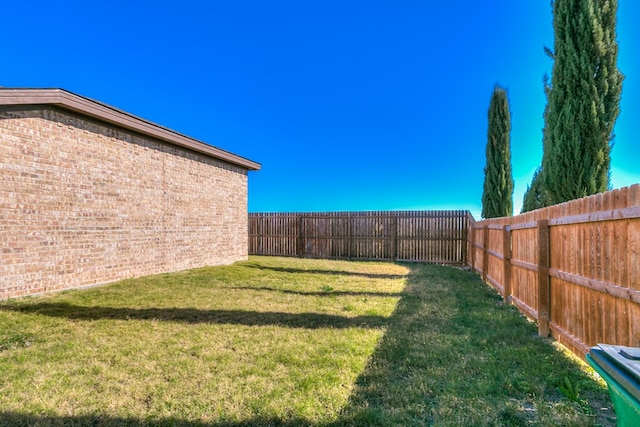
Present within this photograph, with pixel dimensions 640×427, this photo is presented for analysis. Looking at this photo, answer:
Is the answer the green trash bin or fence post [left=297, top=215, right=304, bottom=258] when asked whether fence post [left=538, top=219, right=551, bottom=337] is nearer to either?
the green trash bin

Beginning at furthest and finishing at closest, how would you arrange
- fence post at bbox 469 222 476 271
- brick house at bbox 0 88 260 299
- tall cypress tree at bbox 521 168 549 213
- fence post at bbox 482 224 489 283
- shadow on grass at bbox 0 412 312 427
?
tall cypress tree at bbox 521 168 549 213, fence post at bbox 469 222 476 271, fence post at bbox 482 224 489 283, brick house at bbox 0 88 260 299, shadow on grass at bbox 0 412 312 427

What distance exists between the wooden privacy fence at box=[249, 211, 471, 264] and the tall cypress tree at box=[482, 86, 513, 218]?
15.3 ft

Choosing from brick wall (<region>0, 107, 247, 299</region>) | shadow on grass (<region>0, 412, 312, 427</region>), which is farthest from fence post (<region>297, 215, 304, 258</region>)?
shadow on grass (<region>0, 412, 312, 427</region>)

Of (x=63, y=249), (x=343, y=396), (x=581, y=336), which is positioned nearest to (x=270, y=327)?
(x=343, y=396)

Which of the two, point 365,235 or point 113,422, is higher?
point 365,235

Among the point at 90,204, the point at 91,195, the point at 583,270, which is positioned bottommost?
the point at 583,270

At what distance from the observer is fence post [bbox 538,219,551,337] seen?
4.34 m

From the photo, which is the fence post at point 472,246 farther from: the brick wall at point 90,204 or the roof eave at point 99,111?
the roof eave at point 99,111

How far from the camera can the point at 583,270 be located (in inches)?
134

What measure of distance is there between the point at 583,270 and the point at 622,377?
8.91 ft

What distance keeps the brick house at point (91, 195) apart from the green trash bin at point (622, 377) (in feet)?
27.8

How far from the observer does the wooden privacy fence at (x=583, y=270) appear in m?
2.66

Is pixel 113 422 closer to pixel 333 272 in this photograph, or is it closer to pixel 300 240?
pixel 333 272

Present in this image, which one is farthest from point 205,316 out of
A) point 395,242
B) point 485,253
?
point 395,242
